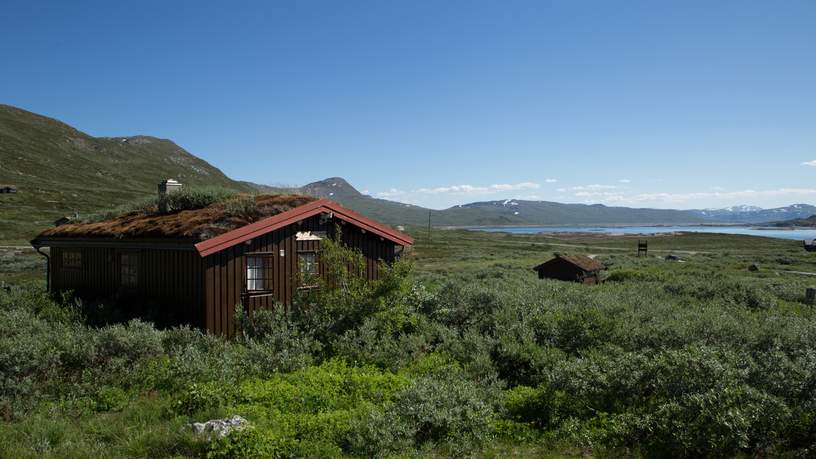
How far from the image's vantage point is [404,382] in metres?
10.6

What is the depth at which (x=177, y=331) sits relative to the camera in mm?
12969

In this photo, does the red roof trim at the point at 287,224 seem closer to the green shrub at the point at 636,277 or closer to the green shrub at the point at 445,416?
the green shrub at the point at 445,416

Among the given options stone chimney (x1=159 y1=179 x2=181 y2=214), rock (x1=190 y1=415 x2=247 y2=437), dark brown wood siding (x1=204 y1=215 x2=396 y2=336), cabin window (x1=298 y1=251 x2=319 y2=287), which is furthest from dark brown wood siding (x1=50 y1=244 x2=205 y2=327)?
rock (x1=190 y1=415 x2=247 y2=437)

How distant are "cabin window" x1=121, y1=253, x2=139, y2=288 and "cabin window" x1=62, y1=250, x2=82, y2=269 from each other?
2.84 m

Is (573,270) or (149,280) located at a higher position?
(149,280)

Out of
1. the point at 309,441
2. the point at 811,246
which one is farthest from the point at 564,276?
the point at 811,246

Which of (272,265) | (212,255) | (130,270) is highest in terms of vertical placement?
(212,255)

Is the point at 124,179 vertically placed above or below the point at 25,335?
above

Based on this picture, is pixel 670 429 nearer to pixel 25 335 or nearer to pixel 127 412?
pixel 127 412

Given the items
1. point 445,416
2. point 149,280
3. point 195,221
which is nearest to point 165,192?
point 149,280

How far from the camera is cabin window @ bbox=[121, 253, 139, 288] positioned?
16109mm

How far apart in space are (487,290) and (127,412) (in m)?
10.6

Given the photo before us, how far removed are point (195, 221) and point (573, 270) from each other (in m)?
22.8

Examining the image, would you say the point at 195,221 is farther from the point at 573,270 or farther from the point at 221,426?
the point at 573,270
